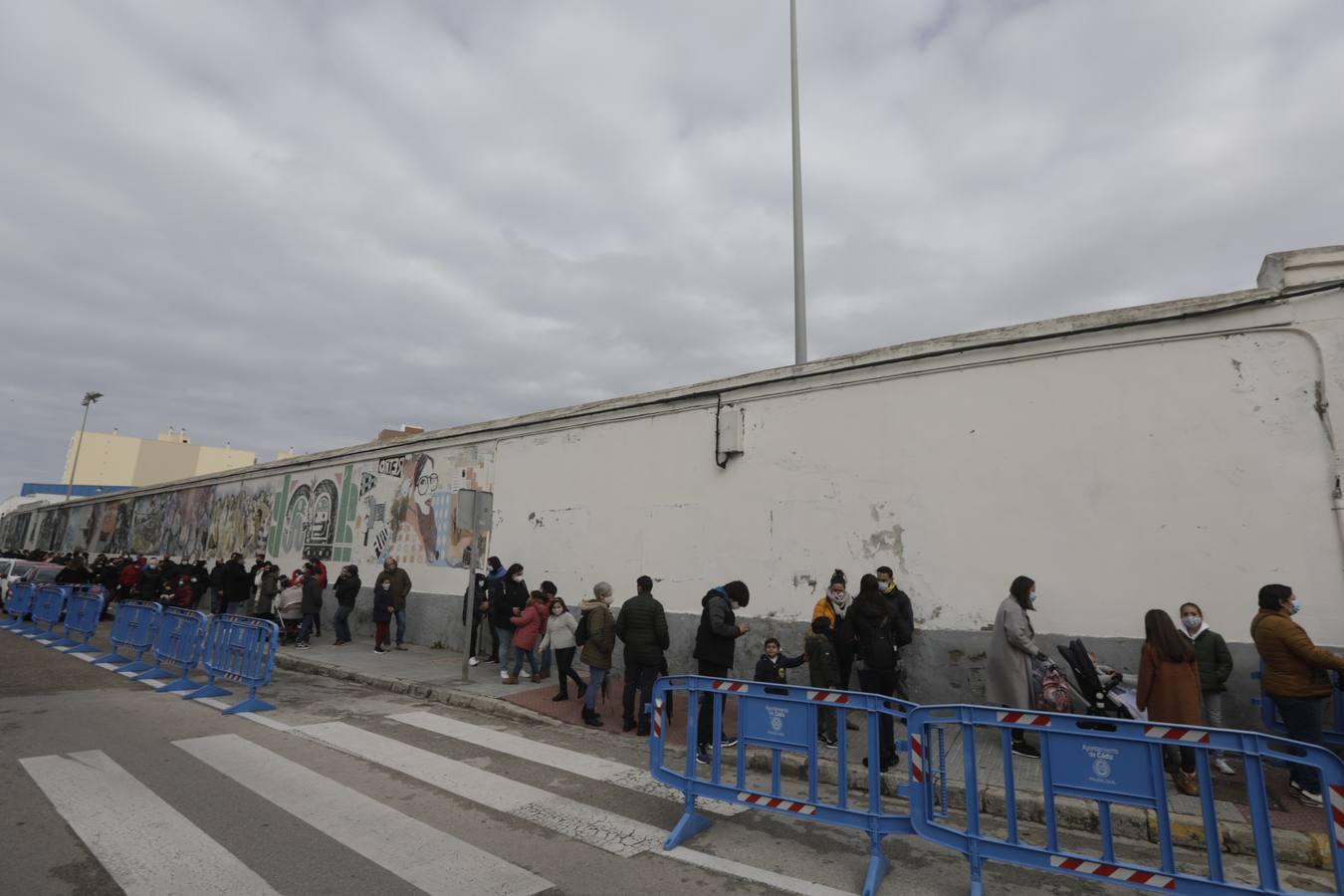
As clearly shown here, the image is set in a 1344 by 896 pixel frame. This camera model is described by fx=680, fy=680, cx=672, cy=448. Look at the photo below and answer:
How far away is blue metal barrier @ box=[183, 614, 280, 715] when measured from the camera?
8359 mm

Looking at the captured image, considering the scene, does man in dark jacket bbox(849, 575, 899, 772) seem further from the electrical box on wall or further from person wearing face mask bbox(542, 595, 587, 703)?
the electrical box on wall

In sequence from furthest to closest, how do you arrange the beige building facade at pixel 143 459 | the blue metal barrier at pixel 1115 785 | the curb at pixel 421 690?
1. the beige building facade at pixel 143 459
2. the curb at pixel 421 690
3. the blue metal barrier at pixel 1115 785

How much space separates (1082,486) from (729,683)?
5.28 meters

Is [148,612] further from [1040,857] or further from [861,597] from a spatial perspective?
[1040,857]

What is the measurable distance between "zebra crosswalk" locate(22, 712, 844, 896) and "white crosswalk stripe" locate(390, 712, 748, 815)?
0.03 metres

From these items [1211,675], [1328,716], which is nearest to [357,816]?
[1211,675]

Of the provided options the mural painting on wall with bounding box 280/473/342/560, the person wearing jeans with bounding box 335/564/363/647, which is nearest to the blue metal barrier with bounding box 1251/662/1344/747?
the person wearing jeans with bounding box 335/564/363/647

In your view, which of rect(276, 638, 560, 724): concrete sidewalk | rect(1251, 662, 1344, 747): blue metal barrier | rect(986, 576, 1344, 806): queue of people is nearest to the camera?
rect(986, 576, 1344, 806): queue of people

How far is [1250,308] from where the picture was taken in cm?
720

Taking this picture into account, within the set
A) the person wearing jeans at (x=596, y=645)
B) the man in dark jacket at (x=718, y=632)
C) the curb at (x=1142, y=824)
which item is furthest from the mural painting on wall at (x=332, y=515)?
the curb at (x=1142, y=824)

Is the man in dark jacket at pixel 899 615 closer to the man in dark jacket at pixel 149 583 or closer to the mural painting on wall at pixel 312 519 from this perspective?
the mural painting on wall at pixel 312 519

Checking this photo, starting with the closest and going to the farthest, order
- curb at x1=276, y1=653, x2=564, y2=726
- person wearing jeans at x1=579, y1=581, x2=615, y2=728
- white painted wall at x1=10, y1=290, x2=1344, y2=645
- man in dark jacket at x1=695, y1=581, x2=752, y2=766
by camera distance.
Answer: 1. white painted wall at x1=10, y1=290, x2=1344, y2=645
2. man in dark jacket at x1=695, y1=581, x2=752, y2=766
3. person wearing jeans at x1=579, y1=581, x2=615, y2=728
4. curb at x1=276, y1=653, x2=564, y2=726

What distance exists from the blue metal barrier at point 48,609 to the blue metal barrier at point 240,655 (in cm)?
783

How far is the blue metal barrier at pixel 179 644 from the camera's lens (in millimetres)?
9453
